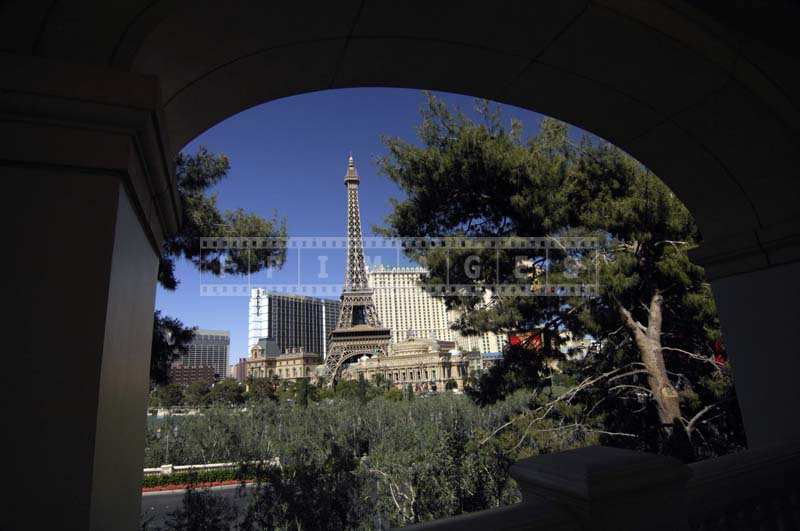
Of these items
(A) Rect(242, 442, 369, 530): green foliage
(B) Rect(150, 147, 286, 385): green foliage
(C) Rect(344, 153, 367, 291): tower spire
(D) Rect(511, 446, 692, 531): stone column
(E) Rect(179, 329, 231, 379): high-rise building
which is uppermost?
(C) Rect(344, 153, 367, 291): tower spire

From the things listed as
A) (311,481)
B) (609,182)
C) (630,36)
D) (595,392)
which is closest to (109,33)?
(630,36)

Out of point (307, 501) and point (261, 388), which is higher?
point (261, 388)

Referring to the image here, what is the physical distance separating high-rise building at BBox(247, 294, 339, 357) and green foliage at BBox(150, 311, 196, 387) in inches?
1576

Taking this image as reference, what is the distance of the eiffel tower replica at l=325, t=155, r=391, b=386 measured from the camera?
39.6 m

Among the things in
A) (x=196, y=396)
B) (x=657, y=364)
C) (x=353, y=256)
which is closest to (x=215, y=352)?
(x=196, y=396)

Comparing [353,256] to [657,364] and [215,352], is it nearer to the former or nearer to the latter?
[657,364]

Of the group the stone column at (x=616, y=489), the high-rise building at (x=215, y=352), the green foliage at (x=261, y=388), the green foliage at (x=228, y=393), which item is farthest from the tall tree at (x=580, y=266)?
the high-rise building at (x=215, y=352)

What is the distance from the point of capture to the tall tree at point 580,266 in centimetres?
716

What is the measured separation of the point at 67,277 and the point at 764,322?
3.09m

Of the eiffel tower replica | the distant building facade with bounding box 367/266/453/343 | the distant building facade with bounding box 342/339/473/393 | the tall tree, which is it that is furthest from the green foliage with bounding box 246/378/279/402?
the tall tree

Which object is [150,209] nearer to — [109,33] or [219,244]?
[109,33]

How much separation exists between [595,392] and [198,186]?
829 cm

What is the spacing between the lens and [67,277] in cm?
104

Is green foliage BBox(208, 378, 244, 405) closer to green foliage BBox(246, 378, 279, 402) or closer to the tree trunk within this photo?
green foliage BBox(246, 378, 279, 402)
